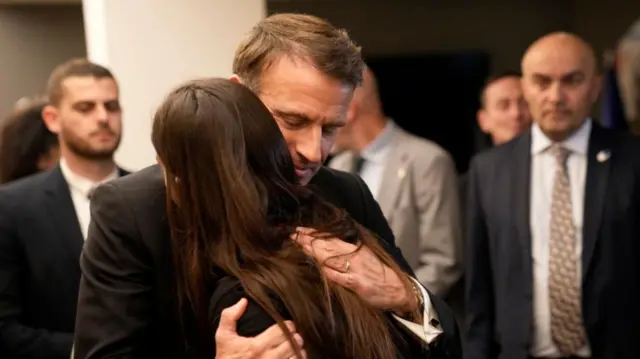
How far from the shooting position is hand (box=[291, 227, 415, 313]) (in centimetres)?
122

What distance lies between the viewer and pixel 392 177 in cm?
321

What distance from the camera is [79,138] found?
9.25ft

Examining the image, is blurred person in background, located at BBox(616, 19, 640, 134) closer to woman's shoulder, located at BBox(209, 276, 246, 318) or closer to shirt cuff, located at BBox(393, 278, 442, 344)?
shirt cuff, located at BBox(393, 278, 442, 344)

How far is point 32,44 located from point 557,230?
3863 millimetres

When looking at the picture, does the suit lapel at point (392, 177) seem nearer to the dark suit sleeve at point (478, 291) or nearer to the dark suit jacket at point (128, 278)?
the dark suit sleeve at point (478, 291)

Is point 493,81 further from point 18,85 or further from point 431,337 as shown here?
point 18,85

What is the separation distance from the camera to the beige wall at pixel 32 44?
5.50m

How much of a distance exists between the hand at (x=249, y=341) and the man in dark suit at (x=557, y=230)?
172cm

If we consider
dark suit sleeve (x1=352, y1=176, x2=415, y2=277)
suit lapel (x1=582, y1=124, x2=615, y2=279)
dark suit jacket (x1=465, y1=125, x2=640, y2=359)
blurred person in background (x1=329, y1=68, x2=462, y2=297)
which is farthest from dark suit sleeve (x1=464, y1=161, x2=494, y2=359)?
dark suit sleeve (x1=352, y1=176, x2=415, y2=277)

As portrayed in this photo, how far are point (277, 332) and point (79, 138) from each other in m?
1.83

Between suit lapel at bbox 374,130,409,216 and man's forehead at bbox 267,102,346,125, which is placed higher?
man's forehead at bbox 267,102,346,125

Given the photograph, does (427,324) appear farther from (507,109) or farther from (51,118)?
(507,109)

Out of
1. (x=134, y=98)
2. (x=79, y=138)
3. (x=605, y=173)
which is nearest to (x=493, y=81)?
(x=605, y=173)

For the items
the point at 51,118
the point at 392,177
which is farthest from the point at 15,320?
the point at 392,177
